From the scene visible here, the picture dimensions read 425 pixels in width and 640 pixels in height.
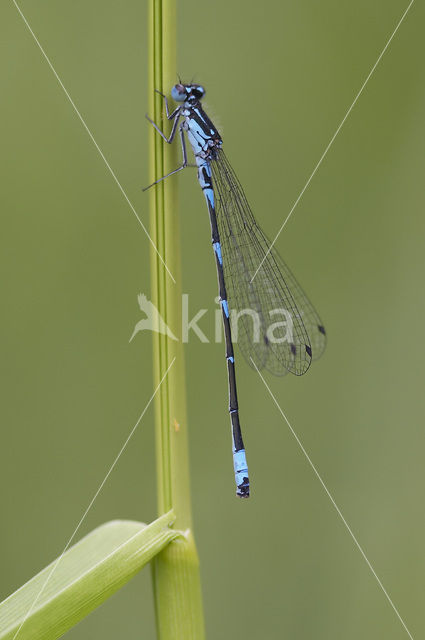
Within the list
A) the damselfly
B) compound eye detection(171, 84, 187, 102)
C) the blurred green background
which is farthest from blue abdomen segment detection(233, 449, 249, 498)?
compound eye detection(171, 84, 187, 102)

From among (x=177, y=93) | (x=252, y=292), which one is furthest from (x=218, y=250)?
(x=177, y=93)

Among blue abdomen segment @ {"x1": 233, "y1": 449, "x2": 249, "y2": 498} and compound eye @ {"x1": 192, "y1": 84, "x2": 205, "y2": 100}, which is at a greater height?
compound eye @ {"x1": 192, "y1": 84, "x2": 205, "y2": 100}

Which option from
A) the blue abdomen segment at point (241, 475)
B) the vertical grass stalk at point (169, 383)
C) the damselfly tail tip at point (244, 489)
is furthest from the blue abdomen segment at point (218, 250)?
the vertical grass stalk at point (169, 383)

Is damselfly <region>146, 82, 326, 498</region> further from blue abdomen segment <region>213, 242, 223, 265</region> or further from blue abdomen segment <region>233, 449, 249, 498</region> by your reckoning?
blue abdomen segment <region>233, 449, 249, 498</region>

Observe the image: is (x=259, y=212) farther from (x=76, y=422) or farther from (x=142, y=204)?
(x=76, y=422)

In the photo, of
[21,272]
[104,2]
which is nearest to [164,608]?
[21,272]

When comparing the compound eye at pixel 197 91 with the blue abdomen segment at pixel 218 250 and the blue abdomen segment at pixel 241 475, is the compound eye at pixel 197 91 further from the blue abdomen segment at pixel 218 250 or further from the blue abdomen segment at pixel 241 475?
the blue abdomen segment at pixel 241 475
